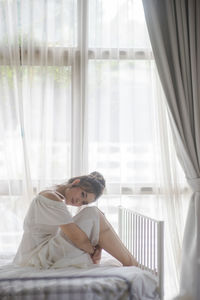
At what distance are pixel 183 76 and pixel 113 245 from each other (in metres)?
1.33

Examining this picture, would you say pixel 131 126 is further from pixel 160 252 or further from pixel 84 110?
pixel 160 252

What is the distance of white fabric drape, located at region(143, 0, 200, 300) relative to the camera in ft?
8.65

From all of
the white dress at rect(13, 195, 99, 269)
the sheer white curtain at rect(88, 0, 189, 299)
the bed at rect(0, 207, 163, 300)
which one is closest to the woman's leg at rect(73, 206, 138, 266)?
the white dress at rect(13, 195, 99, 269)

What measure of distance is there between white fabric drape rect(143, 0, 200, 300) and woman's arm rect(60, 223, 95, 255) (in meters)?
0.90

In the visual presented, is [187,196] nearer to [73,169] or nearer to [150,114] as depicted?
[150,114]

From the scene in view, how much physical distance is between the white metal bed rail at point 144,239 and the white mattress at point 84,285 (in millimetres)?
98

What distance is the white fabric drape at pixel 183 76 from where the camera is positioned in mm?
2636

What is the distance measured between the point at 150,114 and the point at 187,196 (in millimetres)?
670

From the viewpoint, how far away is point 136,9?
2.82 m

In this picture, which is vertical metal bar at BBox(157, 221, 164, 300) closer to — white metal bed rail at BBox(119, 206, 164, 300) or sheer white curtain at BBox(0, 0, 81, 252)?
white metal bed rail at BBox(119, 206, 164, 300)

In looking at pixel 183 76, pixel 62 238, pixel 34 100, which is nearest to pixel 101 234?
pixel 62 238

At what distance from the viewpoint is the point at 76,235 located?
79.7 inches

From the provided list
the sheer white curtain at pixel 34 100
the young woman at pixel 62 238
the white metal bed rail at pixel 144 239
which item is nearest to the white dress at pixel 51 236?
the young woman at pixel 62 238

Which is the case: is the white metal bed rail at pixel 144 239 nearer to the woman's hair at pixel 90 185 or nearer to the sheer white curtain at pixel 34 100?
the woman's hair at pixel 90 185
